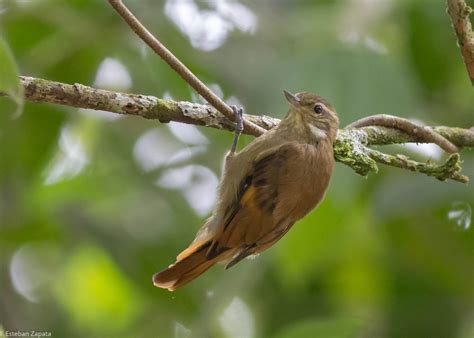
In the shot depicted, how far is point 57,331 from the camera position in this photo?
552 cm

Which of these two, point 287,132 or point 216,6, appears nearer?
point 287,132

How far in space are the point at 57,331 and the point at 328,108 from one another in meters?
2.34

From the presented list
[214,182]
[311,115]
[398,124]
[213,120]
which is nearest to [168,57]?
[213,120]

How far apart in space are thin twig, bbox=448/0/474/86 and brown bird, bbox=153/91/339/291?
63 centimetres

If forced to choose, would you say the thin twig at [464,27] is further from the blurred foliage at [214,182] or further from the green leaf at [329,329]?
the green leaf at [329,329]

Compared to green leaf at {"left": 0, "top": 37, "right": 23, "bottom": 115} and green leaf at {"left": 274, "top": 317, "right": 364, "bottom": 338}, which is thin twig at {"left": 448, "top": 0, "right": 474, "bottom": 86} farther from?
green leaf at {"left": 0, "top": 37, "right": 23, "bottom": 115}

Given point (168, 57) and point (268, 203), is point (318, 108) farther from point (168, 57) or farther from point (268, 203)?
point (168, 57)

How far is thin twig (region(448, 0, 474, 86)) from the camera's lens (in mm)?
3418

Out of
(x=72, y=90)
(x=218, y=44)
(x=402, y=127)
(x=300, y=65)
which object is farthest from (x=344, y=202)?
(x=218, y=44)

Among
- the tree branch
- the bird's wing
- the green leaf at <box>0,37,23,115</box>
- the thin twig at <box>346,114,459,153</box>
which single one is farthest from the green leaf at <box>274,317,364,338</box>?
the green leaf at <box>0,37,23,115</box>

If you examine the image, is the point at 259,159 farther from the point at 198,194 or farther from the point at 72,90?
the point at 198,194

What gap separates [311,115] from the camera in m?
4.23

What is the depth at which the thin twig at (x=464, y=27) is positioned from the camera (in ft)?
11.2

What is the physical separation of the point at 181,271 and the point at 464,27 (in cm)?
145
